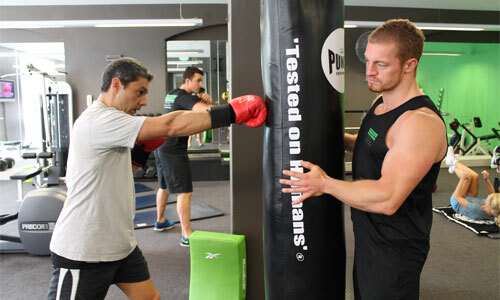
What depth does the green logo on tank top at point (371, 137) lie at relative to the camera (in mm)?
1384

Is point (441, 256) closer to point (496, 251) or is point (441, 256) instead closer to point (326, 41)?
point (496, 251)

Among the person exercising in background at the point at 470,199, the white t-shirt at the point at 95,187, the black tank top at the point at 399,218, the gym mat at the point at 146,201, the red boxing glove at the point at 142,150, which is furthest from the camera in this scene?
the gym mat at the point at 146,201

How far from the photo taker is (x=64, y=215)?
1561 mm

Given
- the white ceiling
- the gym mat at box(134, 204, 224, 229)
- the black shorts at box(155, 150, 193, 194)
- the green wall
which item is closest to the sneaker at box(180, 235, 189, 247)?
the black shorts at box(155, 150, 193, 194)

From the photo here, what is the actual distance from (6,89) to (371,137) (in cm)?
1132

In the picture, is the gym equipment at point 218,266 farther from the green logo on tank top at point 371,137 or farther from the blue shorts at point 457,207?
the blue shorts at point 457,207

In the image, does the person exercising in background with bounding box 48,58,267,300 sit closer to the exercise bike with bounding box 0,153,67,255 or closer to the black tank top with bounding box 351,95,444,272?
the black tank top with bounding box 351,95,444,272

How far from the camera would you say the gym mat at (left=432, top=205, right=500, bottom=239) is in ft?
13.3

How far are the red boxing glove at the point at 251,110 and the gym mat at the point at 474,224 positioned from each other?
3.67 meters

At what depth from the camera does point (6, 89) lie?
1002 centimetres

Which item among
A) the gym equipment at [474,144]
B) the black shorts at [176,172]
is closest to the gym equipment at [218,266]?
the black shorts at [176,172]

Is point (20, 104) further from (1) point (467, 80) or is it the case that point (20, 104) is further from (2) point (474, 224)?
(1) point (467, 80)

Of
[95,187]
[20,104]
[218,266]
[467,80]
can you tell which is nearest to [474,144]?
[467,80]

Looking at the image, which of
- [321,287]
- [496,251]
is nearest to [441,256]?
[496,251]
